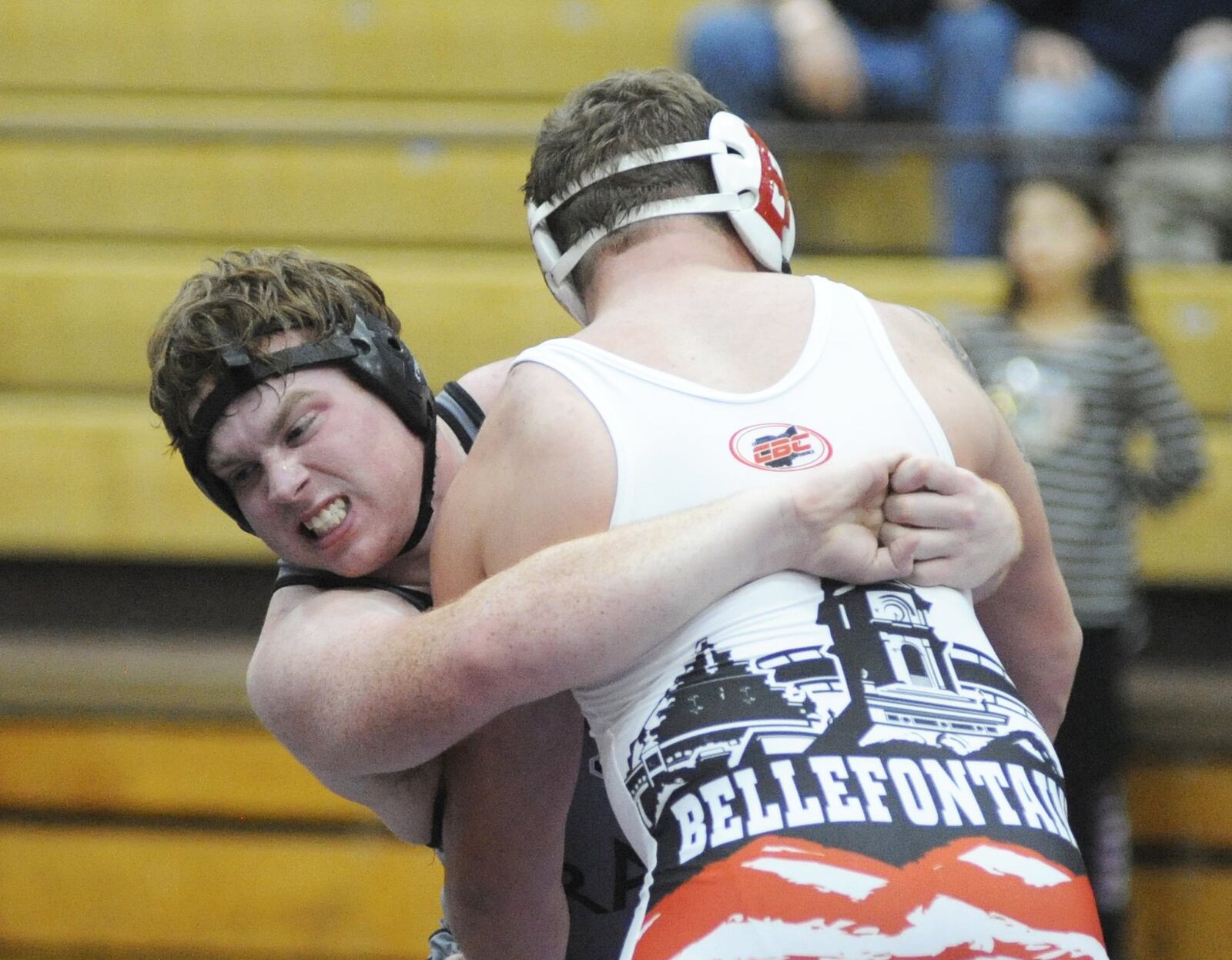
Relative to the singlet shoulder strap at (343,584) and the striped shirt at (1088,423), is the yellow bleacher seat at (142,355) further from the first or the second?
the singlet shoulder strap at (343,584)

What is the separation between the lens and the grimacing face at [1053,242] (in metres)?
3.50

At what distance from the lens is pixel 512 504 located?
5.24ft

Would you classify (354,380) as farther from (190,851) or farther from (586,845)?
(190,851)

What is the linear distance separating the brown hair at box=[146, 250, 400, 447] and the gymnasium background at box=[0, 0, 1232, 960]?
8.13ft

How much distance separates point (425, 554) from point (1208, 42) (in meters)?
3.25

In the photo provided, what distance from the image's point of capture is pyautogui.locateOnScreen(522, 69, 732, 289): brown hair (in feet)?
5.67

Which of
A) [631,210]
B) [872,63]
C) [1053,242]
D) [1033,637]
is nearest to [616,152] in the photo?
[631,210]

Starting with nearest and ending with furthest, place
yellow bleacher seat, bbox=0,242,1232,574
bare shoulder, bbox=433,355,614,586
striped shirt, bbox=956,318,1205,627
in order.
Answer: bare shoulder, bbox=433,355,614,586 → striped shirt, bbox=956,318,1205,627 → yellow bleacher seat, bbox=0,242,1232,574

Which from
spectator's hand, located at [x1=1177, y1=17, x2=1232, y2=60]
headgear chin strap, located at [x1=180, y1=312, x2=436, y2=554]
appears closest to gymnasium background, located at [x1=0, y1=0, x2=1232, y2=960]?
spectator's hand, located at [x1=1177, y1=17, x2=1232, y2=60]

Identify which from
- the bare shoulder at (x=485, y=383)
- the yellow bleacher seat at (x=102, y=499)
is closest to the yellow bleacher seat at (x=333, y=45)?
the yellow bleacher seat at (x=102, y=499)

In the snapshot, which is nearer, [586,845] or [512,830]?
[512,830]

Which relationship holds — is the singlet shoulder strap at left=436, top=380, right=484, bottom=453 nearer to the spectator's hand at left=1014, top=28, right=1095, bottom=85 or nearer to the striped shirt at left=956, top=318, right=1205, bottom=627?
the striped shirt at left=956, top=318, right=1205, bottom=627

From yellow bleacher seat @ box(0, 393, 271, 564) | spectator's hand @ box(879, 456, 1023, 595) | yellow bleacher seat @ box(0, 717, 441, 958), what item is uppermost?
spectator's hand @ box(879, 456, 1023, 595)

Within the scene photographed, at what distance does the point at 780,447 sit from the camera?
1567 millimetres
